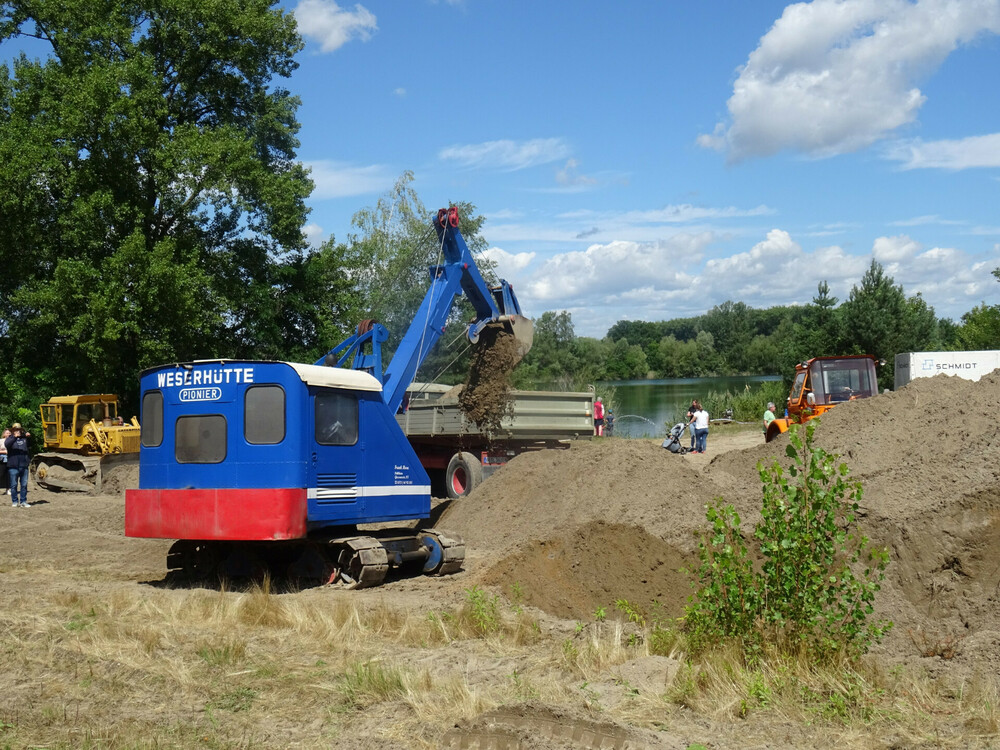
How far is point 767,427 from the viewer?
2217 centimetres

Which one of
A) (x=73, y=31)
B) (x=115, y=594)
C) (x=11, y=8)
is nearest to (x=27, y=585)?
(x=115, y=594)

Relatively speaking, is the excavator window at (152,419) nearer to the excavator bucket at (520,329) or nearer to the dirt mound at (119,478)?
the excavator bucket at (520,329)

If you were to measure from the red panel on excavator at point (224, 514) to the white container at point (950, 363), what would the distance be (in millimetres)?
15935

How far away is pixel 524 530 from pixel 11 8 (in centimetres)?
2596

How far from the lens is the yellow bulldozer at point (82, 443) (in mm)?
23766

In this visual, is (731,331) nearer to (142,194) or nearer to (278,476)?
(142,194)

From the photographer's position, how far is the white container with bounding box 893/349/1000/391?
71.0ft

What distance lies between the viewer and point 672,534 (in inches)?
411

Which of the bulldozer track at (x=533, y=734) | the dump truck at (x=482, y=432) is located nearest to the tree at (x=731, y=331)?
the dump truck at (x=482, y=432)

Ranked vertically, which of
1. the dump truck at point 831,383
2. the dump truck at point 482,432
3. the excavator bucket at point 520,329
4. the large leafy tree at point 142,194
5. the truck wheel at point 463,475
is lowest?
the truck wheel at point 463,475

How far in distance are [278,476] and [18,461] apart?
12996mm

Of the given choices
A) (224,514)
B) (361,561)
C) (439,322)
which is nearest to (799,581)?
(361,561)

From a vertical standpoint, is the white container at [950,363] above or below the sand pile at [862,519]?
above

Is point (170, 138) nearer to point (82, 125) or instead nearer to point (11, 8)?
point (82, 125)
